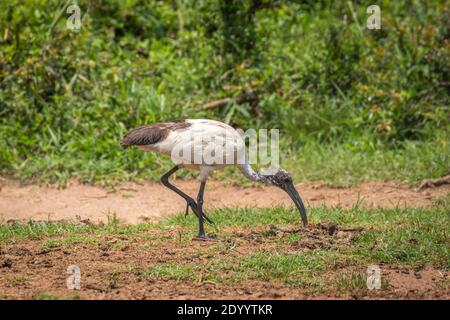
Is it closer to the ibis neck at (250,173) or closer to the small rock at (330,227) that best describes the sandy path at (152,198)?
the ibis neck at (250,173)

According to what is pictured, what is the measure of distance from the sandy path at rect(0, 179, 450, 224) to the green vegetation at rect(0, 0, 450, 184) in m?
0.21

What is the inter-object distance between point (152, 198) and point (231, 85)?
8.24 feet

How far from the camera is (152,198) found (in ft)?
28.7

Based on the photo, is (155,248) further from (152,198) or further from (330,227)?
(152,198)

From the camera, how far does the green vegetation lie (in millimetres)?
9484

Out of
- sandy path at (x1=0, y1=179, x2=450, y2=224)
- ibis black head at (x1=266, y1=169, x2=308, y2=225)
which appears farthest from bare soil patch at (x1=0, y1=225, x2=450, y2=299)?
sandy path at (x1=0, y1=179, x2=450, y2=224)

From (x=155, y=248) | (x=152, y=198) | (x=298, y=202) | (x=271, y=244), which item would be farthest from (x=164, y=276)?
(x=152, y=198)

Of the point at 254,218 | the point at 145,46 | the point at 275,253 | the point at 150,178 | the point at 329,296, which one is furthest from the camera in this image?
the point at 145,46

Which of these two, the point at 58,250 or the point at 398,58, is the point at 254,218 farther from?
the point at 398,58

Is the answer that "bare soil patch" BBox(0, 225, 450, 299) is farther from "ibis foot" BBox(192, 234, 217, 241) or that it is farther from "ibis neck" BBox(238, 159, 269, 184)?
"ibis neck" BBox(238, 159, 269, 184)

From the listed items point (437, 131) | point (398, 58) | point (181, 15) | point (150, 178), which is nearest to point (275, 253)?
point (150, 178)

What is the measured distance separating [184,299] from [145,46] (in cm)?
672

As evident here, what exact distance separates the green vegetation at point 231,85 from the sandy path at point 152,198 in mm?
214
